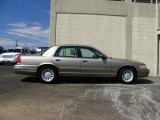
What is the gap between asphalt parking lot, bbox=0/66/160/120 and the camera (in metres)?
7.30

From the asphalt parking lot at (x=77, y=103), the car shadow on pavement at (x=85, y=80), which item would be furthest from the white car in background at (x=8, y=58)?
the asphalt parking lot at (x=77, y=103)

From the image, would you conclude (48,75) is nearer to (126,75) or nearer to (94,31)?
(126,75)

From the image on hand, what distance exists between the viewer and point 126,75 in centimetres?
1360

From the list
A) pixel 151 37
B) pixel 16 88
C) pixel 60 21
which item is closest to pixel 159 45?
pixel 151 37

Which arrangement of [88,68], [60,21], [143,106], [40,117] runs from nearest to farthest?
[40,117] < [143,106] < [88,68] < [60,21]

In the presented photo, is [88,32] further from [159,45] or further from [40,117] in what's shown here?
[40,117]

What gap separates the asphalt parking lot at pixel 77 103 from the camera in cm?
730

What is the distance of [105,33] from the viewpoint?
1862 centimetres

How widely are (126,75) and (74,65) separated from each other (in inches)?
84.7

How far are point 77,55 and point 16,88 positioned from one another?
3.13m

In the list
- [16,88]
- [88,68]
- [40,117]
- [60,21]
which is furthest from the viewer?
[60,21]

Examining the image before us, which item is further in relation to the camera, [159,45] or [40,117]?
[159,45]

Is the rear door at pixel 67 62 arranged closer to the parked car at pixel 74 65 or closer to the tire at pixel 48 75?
the parked car at pixel 74 65

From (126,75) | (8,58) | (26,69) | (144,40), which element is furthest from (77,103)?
(8,58)
